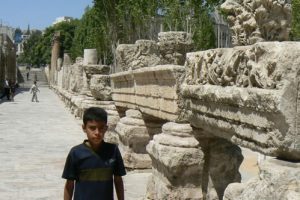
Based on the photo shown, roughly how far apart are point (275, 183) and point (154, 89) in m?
3.85

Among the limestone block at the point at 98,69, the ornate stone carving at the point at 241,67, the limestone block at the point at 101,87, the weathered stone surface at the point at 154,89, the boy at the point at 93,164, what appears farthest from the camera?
the limestone block at the point at 98,69

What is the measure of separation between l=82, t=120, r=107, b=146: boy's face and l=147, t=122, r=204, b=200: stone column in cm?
165

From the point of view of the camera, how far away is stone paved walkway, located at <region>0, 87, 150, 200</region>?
7.41 meters

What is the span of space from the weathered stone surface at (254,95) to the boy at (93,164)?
0.93 metres

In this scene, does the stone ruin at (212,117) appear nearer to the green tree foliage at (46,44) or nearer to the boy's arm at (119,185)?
the boy's arm at (119,185)

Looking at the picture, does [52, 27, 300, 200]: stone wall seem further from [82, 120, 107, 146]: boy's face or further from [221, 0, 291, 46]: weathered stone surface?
[82, 120, 107, 146]: boy's face

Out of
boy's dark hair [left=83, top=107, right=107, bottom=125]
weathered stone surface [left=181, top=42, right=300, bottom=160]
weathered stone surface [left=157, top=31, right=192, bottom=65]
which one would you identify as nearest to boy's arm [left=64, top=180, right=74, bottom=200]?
boy's dark hair [left=83, top=107, right=107, bottom=125]

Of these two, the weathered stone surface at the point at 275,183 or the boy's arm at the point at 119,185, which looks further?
the boy's arm at the point at 119,185

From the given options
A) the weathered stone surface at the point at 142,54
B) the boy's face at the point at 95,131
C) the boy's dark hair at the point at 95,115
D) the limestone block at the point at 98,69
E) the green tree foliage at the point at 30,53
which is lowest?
the boy's face at the point at 95,131

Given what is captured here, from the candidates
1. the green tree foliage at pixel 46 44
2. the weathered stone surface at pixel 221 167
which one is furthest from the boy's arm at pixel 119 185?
the green tree foliage at pixel 46 44

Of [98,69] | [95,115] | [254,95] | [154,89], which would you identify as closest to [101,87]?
[98,69]

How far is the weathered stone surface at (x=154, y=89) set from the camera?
572 cm

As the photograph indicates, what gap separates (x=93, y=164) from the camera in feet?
12.5

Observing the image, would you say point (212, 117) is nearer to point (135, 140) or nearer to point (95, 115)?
point (95, 115)
